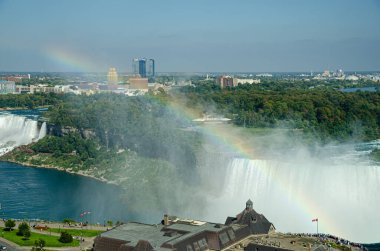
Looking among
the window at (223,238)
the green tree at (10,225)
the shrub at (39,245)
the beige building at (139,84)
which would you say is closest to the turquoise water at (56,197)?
the green tree at (10,225)

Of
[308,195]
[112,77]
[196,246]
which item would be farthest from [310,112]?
[112,77]

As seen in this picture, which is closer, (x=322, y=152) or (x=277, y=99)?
(x=322, y=152)

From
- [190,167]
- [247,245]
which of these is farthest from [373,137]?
[247,245]

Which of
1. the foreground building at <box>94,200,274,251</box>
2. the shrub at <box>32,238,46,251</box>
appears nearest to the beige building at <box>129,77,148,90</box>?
the shrub at <box>32,238,46,251</box>

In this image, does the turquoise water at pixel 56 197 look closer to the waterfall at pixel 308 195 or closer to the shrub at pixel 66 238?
the shrub at pixel 66 238

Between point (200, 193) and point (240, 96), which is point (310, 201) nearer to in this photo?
point (200, 193)

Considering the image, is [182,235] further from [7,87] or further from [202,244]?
[7,87]
